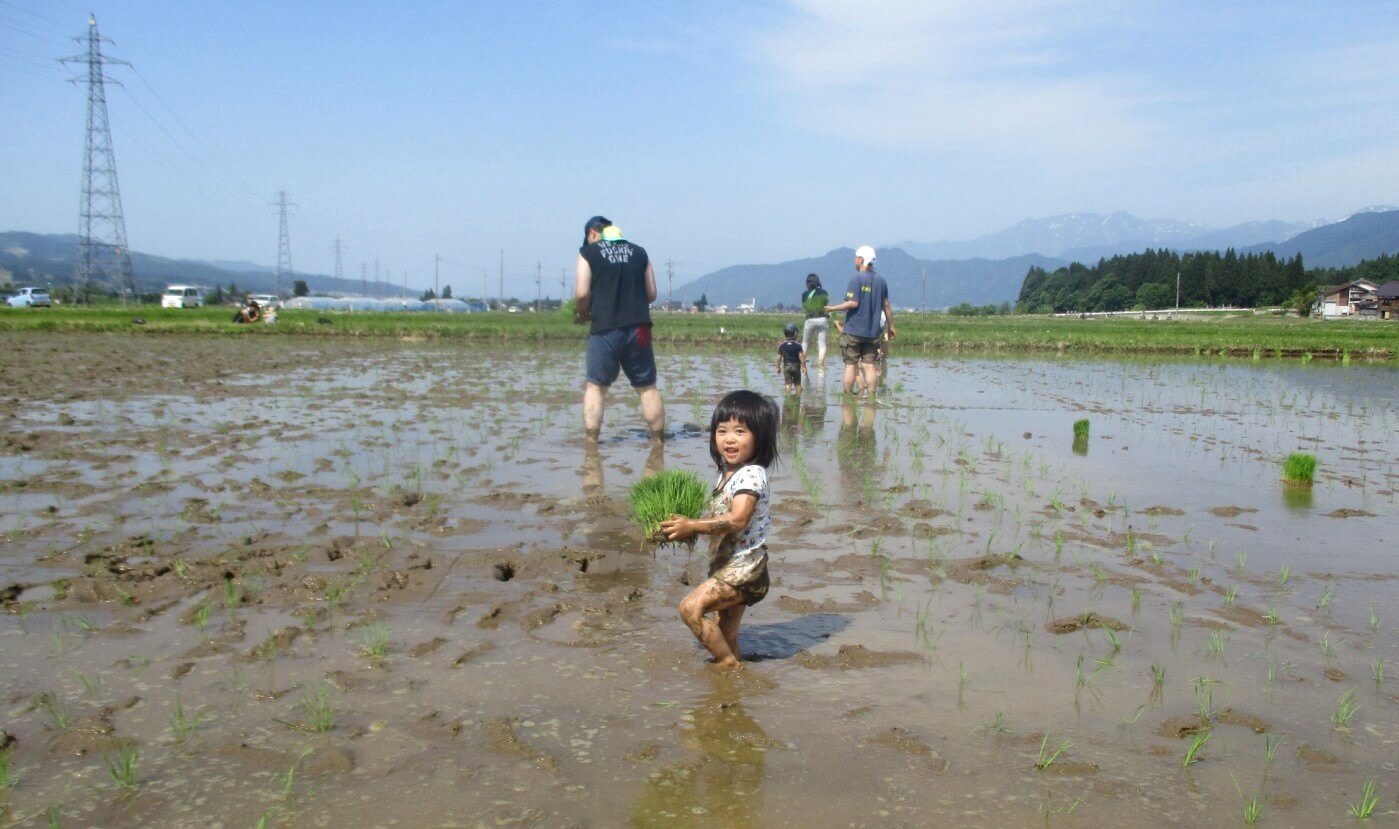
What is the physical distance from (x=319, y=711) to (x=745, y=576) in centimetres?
143

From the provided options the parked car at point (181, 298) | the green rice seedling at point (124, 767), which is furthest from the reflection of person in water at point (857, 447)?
the parked car at point (181, 298)

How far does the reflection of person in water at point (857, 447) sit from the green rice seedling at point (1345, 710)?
3278 millimetres

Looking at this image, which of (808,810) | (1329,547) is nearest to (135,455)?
(808,810)

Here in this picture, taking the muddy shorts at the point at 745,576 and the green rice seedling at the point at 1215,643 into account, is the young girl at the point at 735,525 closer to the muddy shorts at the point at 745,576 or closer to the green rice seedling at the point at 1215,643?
the muddy shorts at the point at 745,576

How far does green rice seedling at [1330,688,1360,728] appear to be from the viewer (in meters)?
2.91

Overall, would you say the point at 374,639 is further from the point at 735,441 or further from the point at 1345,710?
the point at 1345,710

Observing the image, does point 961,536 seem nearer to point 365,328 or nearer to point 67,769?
point 67,769

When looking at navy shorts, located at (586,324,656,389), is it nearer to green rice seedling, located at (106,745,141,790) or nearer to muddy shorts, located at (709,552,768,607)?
muddy shorts, located at (709,552,768,607)

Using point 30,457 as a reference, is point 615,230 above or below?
above

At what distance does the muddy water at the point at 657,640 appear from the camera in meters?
2.47

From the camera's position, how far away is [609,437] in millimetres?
8367

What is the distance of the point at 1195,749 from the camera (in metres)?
2.67

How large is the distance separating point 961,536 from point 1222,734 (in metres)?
2.27

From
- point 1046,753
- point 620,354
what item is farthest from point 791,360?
point 1046,753
